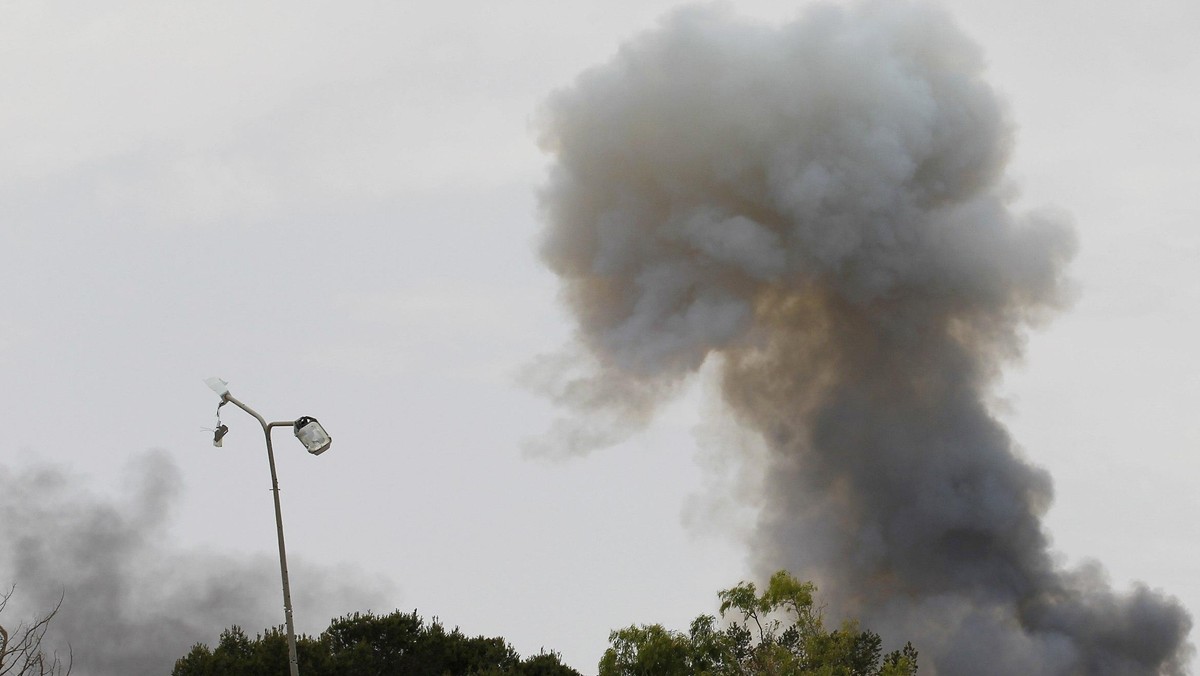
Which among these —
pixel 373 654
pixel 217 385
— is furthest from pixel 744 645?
pixel 217 385

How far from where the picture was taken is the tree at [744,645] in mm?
42406

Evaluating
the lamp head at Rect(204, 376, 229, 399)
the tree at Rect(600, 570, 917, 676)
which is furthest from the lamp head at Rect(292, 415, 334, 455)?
the tree at Rect(600, 570, 917, 676)

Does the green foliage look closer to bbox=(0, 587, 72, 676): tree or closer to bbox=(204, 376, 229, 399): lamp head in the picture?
bbox=(0, 587, 72, 676): tree

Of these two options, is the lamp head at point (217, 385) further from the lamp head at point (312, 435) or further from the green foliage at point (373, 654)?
the green foliage at point (373, 654)

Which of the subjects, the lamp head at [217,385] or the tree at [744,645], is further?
the tree at [744,645]

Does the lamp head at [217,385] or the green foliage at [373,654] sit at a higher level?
the green foliage at [373,654]

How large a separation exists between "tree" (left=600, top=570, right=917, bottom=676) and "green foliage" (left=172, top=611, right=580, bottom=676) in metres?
4.12

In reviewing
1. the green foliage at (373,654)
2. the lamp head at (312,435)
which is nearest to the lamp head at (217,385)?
the lamp head at (312,435)

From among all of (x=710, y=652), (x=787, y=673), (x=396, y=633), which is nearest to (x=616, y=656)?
(x=710, y=652)

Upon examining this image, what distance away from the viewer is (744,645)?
44375 millimetres

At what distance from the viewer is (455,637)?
49500 millimetres

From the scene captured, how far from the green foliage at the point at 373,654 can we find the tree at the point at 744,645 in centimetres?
412

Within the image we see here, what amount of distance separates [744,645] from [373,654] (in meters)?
12.7

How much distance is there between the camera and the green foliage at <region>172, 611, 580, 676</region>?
45.0m
